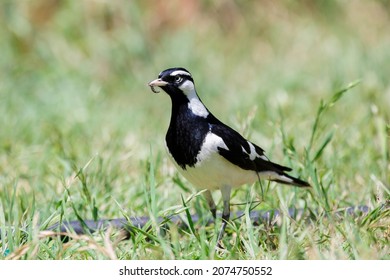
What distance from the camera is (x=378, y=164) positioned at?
4414 millimetres

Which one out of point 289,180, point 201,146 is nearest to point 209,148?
point 201,146

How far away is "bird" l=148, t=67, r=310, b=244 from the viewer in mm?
3307

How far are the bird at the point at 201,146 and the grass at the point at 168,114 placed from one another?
115mm

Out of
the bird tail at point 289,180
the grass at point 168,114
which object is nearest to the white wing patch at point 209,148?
the grass at point 168,114

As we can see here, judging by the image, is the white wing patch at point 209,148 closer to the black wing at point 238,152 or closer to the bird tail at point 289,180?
the black wing at point 238,152

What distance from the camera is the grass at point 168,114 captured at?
3.10 meters

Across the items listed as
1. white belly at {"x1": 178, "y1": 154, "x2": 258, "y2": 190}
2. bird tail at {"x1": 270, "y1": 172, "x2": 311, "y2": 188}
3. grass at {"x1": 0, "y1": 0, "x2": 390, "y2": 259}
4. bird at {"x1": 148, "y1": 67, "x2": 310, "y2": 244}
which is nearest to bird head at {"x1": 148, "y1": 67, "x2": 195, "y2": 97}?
bird at {"x1": 148, "y1": 67, "x2": 310, "y2": 244}

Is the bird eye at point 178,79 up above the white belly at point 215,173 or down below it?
above

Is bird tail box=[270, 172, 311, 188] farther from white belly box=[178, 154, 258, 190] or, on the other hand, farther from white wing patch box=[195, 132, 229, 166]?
white wing patch box=[195, 132, 229, 166]

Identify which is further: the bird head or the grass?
the bird head

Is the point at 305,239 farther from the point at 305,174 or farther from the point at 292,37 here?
the point at 292,37

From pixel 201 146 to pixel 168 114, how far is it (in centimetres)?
282

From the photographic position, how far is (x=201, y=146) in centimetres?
330

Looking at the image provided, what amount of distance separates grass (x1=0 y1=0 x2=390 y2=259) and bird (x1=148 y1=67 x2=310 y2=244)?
0.38ft
